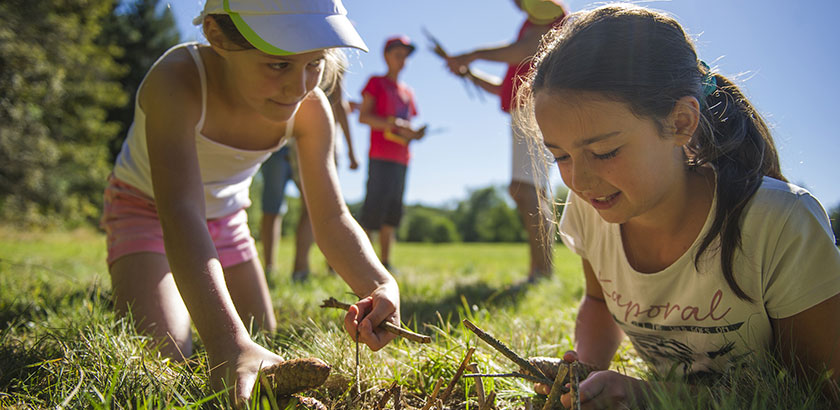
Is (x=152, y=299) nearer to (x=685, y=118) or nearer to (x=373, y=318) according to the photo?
(x=373, y=318)

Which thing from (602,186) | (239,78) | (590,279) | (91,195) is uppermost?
(239,78)

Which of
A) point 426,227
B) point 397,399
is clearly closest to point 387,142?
point 397,399

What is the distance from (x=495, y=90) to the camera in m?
4.74

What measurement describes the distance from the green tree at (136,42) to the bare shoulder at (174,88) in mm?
25116

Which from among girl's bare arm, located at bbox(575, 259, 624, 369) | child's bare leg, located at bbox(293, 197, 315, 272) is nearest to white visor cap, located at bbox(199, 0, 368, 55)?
girl's bare arm, located at bbox(575, 259, 624, 369)

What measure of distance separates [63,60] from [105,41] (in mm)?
9335

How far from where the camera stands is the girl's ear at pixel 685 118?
155 cm

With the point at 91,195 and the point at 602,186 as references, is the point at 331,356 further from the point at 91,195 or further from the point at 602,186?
the point at 91,195

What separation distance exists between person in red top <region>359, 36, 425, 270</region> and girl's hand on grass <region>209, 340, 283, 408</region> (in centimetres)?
383

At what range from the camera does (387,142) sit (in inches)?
210

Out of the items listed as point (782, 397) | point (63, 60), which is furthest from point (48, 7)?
point (782, 397)

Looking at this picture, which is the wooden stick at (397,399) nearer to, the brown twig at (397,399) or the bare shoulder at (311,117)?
the brown twig at (397,399)

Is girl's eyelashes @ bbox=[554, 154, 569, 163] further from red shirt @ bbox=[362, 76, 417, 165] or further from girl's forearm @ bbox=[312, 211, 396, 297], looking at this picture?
red shirt @ bbox=[362, 76, 417, 165]

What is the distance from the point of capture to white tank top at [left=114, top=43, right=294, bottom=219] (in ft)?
7.89
